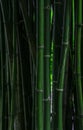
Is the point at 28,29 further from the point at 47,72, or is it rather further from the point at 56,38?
the point at 47,72

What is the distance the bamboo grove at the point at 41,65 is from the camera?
40.6 inches

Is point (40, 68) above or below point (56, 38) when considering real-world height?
below

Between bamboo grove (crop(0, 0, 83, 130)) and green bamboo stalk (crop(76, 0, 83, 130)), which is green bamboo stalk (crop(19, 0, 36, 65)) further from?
green bamboo stalk (crop(76, 0, 83, 130))

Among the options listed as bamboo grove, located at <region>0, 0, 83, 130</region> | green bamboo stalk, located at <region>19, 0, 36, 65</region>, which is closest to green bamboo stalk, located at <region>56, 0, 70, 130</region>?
bamboo grove, located at <region>0, 0, 83, 130</region>

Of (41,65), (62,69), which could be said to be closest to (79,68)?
(62,69)

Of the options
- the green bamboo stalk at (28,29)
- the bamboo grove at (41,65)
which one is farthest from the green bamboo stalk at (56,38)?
the green bamboo stalk at (28,29)

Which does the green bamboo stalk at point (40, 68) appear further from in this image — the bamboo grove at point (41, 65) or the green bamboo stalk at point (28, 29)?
the green bamboo stalk at point (28, 29)

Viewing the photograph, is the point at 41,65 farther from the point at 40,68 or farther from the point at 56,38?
the point at 56,38

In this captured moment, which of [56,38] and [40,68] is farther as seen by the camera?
[56,38]

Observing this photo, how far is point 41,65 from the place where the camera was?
3.30 ft

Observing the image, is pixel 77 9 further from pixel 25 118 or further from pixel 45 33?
pixel 25 118

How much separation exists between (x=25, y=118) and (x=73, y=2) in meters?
0.62

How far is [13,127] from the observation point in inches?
51.3

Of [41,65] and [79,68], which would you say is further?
[79,68]
